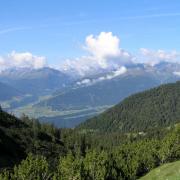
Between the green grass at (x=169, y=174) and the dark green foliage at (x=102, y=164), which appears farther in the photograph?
the dark green foliage at (x=102, y=164)

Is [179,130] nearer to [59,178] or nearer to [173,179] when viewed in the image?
[59,178]

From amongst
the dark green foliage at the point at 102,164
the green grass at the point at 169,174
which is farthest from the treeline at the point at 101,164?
the green grass at the point at 169,174

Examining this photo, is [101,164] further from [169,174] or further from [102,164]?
[169,174]

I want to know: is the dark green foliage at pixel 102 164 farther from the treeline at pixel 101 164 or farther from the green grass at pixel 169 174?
the green grass at pixel 169 174

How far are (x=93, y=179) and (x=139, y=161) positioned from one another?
33887mm

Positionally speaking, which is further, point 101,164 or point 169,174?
point 101,164

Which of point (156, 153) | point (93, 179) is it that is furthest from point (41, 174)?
point (156, 153)

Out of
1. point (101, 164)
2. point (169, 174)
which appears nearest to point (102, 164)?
point (101, 164)

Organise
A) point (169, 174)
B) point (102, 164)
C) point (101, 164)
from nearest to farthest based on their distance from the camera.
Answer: point (169, 174) < point (101, 164) < point (102, 164)

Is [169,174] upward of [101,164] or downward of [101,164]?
downward

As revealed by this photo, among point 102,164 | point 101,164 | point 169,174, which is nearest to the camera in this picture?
point 169,174

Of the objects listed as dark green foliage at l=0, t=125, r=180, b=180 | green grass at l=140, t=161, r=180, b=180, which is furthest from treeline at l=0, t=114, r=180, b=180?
green grass at l=140, t=161, r=180, b=180

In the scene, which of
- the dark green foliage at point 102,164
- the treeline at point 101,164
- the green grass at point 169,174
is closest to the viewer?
the green grass at point 169,174

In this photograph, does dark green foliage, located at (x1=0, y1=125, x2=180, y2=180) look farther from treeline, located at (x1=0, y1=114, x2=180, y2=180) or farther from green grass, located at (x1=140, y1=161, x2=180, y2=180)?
green grass, located at (x1=140, y1=161, x2=180, y2=180)
